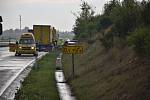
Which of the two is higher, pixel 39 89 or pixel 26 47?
pixel 26 47

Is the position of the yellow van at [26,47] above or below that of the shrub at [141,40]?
A: below

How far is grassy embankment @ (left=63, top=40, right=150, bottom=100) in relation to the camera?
549 inches

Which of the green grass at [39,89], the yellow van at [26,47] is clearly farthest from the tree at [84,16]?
the green grass at [39,89]

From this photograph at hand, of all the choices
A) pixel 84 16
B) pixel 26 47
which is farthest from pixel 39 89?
pixel 84 16

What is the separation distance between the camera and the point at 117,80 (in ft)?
53.0

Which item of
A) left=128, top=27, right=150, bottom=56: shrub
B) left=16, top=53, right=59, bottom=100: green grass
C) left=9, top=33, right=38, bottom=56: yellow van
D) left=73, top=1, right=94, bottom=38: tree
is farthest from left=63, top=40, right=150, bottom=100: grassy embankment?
left=73, top=1, right=94, bottom=38: tree

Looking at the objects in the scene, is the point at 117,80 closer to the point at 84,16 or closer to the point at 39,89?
the point at 39,89

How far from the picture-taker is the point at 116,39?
82.8ft

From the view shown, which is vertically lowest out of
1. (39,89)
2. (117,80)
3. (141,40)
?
(39,89)

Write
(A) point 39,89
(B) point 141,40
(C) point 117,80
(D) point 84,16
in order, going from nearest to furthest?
(C) point 117,80 < (B) point 141,40 < (A) point 39,89 < (D) point 84,16

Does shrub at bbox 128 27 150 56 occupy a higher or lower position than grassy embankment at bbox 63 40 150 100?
higher

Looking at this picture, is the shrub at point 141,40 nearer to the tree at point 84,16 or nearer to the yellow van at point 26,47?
the yellow van at point 26,47

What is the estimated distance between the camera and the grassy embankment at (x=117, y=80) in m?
13.9

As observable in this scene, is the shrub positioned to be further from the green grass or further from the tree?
the tree
